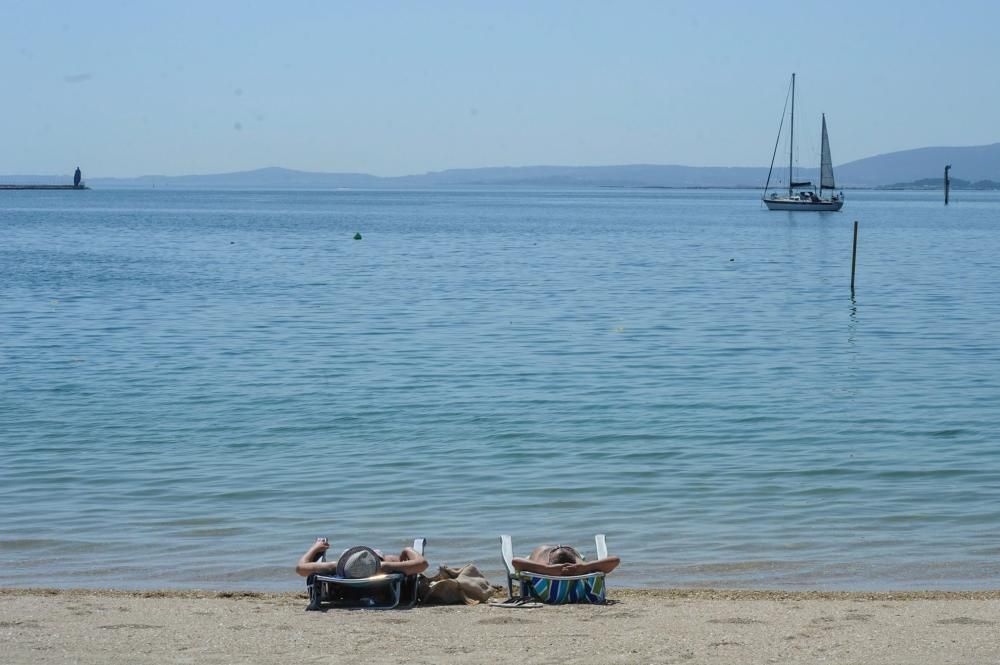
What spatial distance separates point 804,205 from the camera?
11956 centimetres

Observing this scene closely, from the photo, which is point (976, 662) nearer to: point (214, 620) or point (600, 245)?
point (214, 620)

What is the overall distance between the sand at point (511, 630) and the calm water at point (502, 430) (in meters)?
1.50

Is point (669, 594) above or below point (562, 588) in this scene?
below

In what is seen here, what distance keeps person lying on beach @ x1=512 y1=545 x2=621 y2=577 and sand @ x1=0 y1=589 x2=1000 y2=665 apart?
34cm

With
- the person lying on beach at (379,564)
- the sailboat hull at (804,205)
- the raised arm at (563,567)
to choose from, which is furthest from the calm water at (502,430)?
the sailboat hull at (804,205)

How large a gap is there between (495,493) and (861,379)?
12.3 meters

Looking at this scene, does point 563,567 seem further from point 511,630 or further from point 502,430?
point 502,430

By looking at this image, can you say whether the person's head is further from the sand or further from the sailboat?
the sailboat

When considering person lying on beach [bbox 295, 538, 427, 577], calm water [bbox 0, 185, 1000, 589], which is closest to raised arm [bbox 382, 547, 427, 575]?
person lying on beach [bbox 295, 538, 427, 577]

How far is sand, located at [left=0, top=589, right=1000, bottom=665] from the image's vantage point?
8602 millimetres

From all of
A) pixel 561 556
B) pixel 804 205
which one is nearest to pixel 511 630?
pixel 561 556

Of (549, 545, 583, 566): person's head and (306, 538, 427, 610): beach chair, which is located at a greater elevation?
(549, 545, 583, 566): person's head

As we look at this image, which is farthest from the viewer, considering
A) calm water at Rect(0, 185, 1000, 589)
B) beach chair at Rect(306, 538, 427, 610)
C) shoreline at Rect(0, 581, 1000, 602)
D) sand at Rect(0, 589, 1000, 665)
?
calm water at Rect(0, 185, 1000, 589)

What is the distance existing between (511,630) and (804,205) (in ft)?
376
